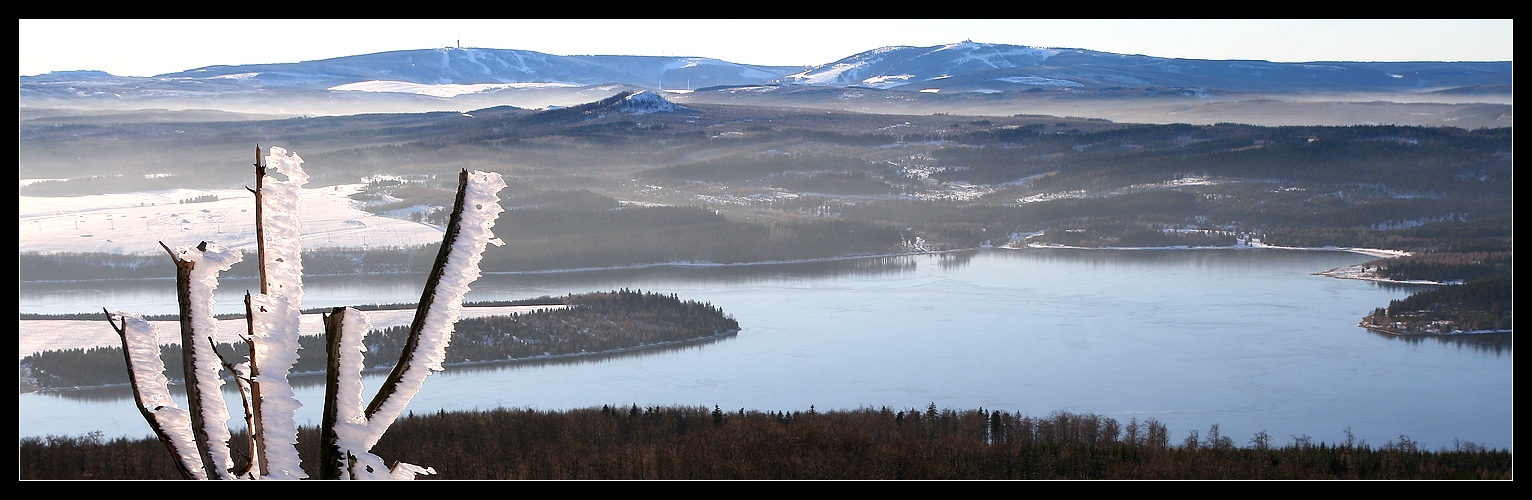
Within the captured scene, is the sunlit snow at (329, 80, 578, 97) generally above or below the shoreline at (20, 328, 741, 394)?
above

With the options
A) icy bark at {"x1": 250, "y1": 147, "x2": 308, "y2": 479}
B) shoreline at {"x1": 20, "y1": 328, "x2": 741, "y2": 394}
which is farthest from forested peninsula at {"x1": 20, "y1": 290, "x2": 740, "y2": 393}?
icy bark at {"x1": 250, "y1": 147, "x2": 308, "y2": 479}

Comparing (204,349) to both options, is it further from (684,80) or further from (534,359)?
(684,80)

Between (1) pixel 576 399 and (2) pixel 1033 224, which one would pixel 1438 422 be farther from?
(2) pixel 1033 224

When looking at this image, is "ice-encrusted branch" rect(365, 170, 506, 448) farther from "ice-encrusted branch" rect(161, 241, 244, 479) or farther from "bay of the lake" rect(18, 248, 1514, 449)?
"bay of the lake" rect(18, 248, 1514, 449)

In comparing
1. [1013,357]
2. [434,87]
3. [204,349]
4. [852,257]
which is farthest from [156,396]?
[434,87]

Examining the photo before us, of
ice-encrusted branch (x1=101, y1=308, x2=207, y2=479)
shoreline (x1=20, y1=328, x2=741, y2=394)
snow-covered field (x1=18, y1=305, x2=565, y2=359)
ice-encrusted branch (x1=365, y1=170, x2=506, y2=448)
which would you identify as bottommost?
shoreline (x1=20, y1=328, x2=741, y2=394)
